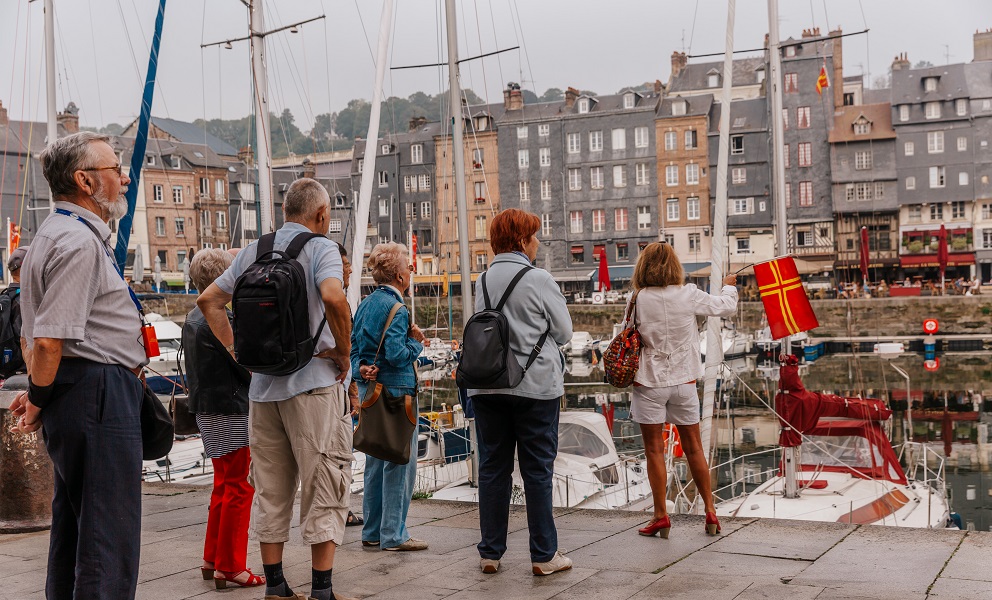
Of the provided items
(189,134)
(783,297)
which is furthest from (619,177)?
(783,297)

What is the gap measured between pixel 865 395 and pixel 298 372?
29.7 metres

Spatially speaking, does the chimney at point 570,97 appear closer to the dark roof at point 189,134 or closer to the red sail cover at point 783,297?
the dark roof at point 189,134

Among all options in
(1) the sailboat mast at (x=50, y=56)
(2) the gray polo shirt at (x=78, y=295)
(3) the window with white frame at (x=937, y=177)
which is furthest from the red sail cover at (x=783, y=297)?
(3) the window with white frame at (x=937, y=177)

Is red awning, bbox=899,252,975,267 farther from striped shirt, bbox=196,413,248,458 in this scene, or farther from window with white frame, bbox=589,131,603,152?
striped shirt, bbox=196,413,248,458

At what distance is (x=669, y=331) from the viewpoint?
5773mm

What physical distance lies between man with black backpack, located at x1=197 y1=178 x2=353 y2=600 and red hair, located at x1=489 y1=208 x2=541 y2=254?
1.08m

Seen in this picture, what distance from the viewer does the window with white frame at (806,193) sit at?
63375mm

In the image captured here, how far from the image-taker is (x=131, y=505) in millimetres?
3340

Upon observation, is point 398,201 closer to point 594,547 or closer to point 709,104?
point 709,104

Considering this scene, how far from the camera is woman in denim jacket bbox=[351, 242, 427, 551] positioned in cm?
543

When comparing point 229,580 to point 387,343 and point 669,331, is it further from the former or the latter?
point 669,331

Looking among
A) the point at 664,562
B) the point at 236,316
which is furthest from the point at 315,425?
the point at 664,562

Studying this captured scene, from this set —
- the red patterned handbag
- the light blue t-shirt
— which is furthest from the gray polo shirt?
the red patterned handbag

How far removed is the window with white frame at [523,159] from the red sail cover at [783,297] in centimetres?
5884
